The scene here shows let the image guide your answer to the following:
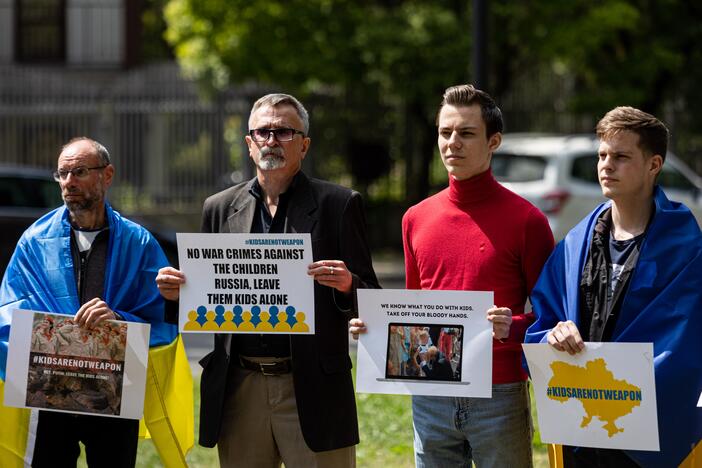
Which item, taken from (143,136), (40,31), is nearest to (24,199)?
(143,136)

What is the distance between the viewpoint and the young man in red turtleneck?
435 cm

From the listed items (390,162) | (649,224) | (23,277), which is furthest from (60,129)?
(649,224)

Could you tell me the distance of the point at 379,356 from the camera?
4438 mm

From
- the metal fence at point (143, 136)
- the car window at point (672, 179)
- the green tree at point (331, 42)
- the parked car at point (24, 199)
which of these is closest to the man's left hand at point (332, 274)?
the parked car at point (24, 199)

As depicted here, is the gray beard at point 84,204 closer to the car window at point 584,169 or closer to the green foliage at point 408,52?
the car window at point 584,169

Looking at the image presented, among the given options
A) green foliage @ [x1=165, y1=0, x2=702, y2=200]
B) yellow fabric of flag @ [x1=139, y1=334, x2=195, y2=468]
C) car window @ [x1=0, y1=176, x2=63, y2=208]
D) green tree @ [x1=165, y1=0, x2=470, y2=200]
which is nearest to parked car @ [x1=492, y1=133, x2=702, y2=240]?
green foliage @ [x1=165, y1=0, x2=702, y2=200]

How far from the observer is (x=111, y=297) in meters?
4.72

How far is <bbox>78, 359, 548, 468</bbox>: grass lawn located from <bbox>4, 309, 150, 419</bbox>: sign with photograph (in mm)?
2479

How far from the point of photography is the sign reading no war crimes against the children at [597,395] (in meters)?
3.99

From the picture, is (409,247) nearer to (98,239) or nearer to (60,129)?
(98,239)

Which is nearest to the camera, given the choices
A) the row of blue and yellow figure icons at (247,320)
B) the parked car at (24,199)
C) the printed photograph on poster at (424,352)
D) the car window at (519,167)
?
the printed photograph on poster at (424,352)

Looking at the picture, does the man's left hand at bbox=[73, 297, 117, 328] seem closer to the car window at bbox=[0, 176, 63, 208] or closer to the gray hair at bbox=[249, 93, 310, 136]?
the gray hair at bbox=[249, 93, 310, 136]

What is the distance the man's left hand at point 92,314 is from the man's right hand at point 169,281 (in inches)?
9.2

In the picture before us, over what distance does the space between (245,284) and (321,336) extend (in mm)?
365
